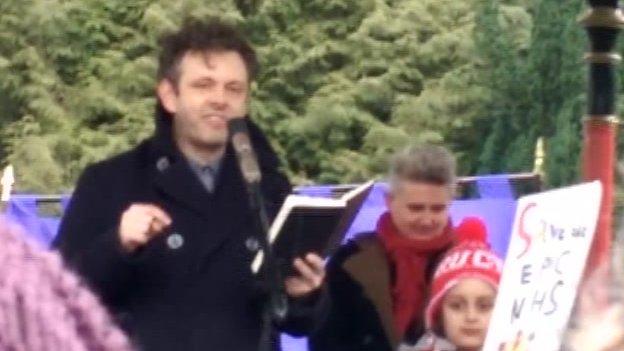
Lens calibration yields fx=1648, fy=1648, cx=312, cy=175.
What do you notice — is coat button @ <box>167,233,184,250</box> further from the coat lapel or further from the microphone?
the microphone

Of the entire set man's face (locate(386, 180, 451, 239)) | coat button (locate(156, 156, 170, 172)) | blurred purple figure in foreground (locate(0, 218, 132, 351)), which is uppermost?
blurred purple figure in foreground (locate(0, 218, 132, 351))

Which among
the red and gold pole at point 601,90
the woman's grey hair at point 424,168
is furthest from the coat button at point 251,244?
the red and gold pole at point 601,90

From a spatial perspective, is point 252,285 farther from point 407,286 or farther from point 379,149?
point 379,149

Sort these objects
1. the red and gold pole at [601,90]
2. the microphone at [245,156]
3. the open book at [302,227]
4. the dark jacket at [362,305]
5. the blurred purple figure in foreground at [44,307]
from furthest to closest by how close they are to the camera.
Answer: the red and gold pole at [601,90] → the dark jacket at [362,305] → the open book at [302,227] → the microphone at [245,156] → the blurred purple figure in foreground at [44,307]

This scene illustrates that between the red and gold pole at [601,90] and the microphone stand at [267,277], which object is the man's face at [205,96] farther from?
the red and gold pole at [601,90]

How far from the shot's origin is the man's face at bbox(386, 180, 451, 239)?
396cm

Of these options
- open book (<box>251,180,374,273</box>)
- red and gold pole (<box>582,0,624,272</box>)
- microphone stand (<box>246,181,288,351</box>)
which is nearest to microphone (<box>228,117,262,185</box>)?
microphone stand (<box>246,181,288,351</box>)

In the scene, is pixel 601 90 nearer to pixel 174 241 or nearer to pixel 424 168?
pixel 424 168

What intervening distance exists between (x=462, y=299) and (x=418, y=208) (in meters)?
0.27

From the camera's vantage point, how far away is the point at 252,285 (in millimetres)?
3355

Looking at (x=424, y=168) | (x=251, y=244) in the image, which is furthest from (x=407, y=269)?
(x=251, y=244)

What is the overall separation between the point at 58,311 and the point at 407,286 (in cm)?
269

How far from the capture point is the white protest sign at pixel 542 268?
3.08 m

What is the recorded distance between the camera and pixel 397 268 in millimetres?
3980
